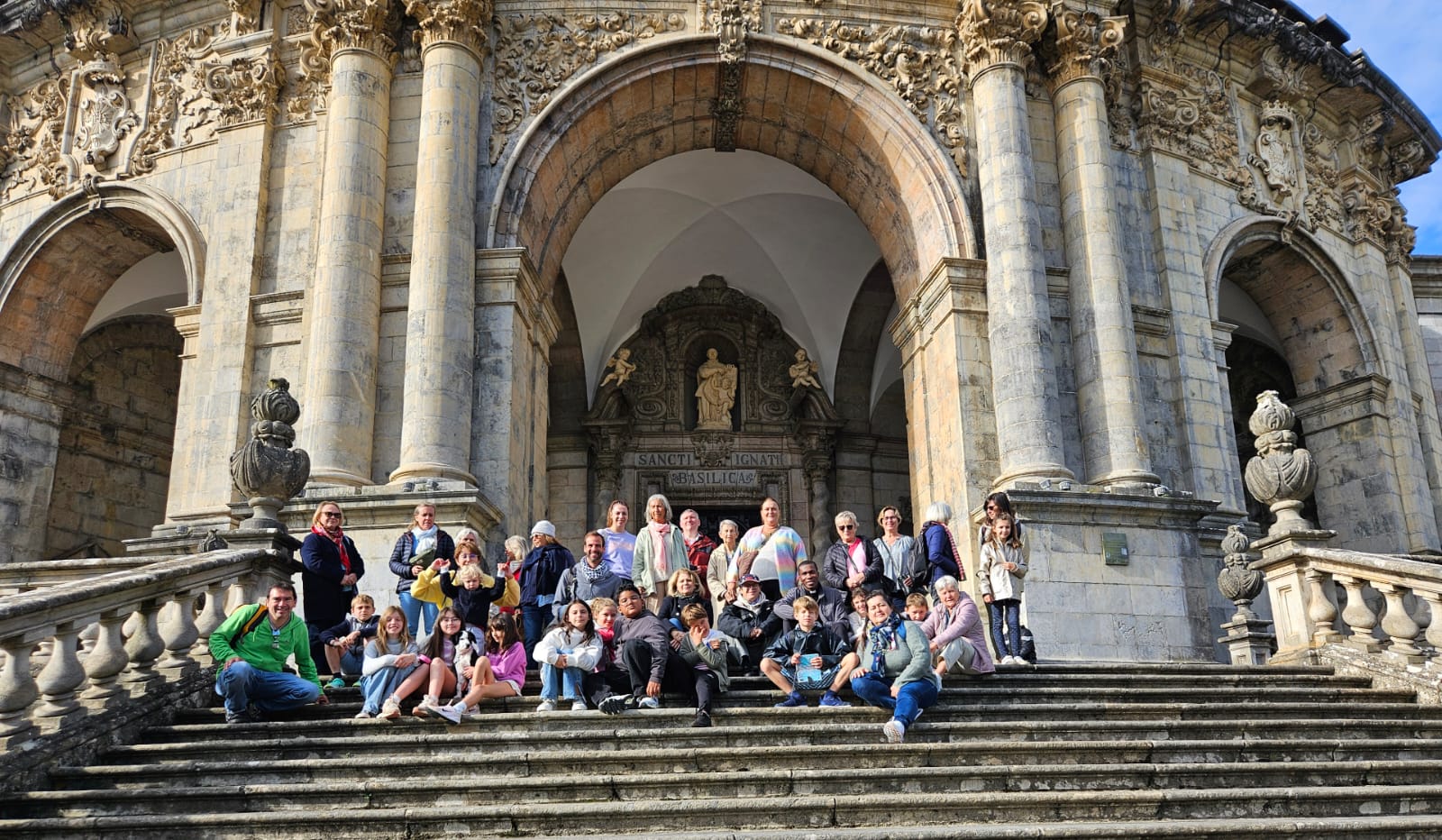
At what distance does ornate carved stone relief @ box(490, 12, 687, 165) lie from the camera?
52.6ft

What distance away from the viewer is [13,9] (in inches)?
712

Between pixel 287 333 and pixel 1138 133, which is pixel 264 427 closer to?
pixel 287 333

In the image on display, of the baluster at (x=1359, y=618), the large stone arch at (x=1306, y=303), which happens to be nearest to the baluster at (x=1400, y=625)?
the baluster at (x=1359, y=618)

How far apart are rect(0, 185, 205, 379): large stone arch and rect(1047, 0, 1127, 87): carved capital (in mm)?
11960

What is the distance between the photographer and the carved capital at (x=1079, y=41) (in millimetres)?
16188

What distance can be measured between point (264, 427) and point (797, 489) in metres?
12.2

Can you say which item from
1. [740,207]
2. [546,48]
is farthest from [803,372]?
[546,48]

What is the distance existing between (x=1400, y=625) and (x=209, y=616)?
31.3 ft

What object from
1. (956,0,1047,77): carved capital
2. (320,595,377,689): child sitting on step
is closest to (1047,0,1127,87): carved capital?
(956,0,1047,77): carved capital

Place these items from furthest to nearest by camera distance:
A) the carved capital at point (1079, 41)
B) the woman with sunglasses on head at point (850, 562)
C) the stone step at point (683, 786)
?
the carved capital at point (1079, 41) < the woman with sunglasses on head at point (850, 562) < the stone step at point (683, 786)

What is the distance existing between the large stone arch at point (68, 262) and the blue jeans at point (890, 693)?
12.4 m

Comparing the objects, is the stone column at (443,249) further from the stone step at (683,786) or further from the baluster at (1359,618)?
the baluster at (1359,618)

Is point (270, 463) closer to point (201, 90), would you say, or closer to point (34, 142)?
point (201, 90)

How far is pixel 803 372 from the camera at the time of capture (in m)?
22.3
